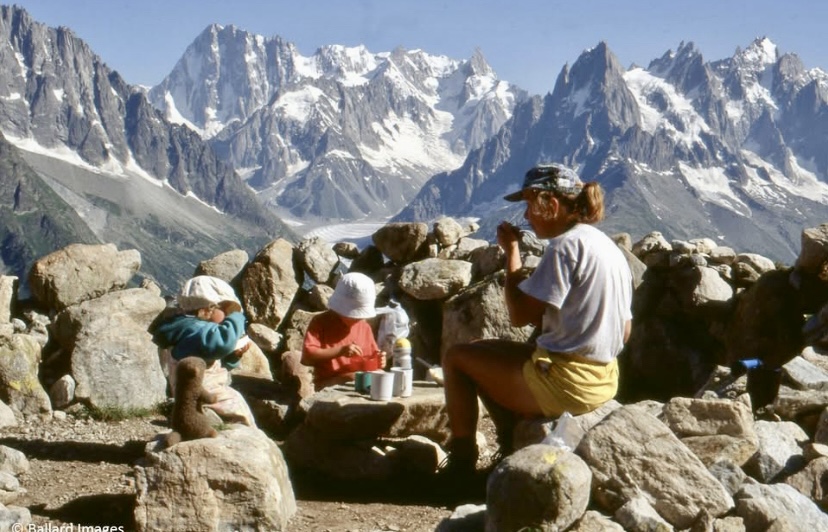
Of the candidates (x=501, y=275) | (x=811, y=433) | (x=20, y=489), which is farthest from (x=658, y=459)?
(x=501, y=275)

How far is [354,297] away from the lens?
11.9m

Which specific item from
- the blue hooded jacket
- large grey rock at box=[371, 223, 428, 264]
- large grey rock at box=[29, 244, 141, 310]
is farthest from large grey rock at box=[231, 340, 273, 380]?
the blue hooded jacket

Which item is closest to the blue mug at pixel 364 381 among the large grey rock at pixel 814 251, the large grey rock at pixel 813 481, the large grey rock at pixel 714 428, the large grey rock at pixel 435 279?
the large grey rock at pixel 714 428

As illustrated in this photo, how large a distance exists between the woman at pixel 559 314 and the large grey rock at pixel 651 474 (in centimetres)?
95

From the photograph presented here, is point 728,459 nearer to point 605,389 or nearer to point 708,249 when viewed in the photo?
point 605,389

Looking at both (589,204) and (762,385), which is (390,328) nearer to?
(762,385)

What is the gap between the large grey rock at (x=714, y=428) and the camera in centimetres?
837

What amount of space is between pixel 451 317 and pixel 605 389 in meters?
7.85

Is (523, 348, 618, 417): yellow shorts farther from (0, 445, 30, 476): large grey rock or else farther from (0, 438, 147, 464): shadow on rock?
(0, 445, 30, 476): large grey rock

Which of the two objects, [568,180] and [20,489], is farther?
[20,489]

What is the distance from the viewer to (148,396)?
1420 cm

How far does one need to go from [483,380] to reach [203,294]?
3270mm

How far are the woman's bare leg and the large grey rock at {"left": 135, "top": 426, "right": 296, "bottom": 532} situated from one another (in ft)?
6.92

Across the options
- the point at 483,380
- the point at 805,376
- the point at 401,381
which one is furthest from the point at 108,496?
the point at 805,376
